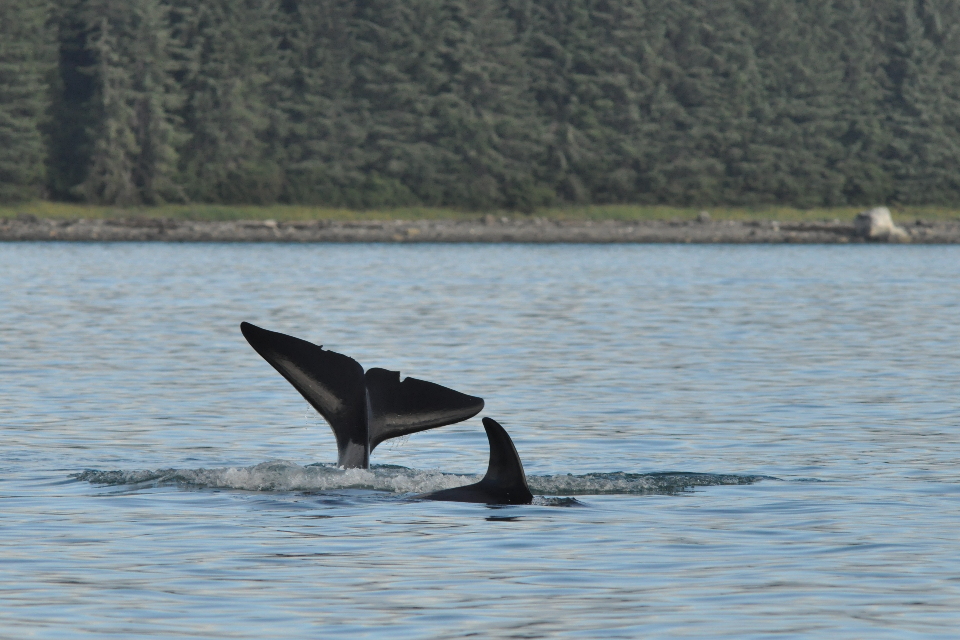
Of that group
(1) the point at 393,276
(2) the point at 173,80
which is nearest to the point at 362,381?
(1) the point at 393,276

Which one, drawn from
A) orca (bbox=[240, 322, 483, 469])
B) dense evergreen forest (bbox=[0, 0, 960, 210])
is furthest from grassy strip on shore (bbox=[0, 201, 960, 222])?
orca (bbox=[240, 322, 483, 469])

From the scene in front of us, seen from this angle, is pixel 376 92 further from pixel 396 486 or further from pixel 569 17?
pixel 396 486

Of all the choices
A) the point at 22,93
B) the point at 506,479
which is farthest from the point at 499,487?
the point at 22,93

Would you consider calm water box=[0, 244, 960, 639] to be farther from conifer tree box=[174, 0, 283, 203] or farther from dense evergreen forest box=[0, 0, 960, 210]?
conifer tree box=[174, 0, 283, 203]

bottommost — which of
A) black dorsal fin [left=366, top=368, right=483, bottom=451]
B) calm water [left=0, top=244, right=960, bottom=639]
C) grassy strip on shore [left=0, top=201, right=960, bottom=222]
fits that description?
grassy strip on shore [left=0, top=201, right=960, bottom=222]

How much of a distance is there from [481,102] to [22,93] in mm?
A: 27513

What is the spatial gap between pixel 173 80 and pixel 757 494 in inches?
3446

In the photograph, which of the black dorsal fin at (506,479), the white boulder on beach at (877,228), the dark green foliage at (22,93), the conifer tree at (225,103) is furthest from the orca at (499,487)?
the white boulder on beach at (877,228)

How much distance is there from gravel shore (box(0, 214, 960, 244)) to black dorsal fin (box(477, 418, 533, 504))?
80359 millimetres

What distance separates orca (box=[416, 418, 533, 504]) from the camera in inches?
613

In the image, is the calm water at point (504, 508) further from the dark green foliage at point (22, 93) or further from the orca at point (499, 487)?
the dark green foliage at point (22, 93)

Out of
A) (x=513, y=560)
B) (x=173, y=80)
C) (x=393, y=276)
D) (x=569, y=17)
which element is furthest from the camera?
(x=569, y=17)

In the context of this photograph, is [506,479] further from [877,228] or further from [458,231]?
[877,228]

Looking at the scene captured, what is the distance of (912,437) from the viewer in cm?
2147
